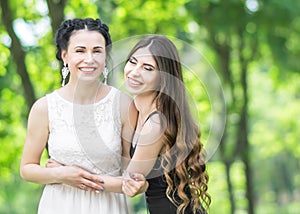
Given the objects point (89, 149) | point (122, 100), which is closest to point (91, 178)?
point (89, 149)

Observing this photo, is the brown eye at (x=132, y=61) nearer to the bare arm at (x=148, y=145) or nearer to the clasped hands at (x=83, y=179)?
the bare arm at (x=148, y=145)

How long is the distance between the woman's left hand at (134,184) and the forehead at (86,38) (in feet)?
2.61

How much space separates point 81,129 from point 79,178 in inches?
11.7

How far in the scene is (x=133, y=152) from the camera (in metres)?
3.68

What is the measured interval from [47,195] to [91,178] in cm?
39

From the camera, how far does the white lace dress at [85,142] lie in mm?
3744

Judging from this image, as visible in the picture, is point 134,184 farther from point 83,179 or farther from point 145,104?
point 145,104

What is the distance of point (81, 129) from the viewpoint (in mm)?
3758

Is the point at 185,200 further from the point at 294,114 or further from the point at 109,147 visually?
the point at 294,114

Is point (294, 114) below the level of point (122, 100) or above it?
above

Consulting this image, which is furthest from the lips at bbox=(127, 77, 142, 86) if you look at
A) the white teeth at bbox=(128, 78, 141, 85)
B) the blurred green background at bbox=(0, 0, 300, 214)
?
the blurred green background at bbox=(0, 0, 300, 214)

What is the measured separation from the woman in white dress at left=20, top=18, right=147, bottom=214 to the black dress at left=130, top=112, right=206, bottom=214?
7.5 inches

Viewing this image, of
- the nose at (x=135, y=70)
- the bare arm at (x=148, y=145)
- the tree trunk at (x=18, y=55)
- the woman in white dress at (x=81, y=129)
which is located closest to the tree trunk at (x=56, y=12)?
the tree trunk at (x=18, y=55)

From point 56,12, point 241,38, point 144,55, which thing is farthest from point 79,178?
point 241,38
